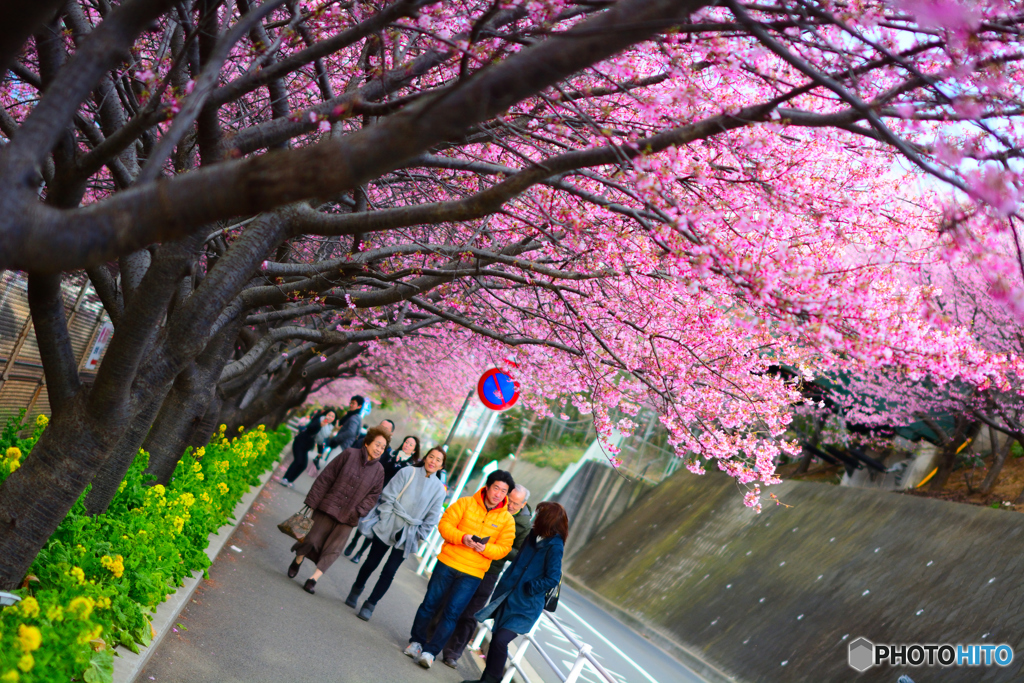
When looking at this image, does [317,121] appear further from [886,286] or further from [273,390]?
[273,390]

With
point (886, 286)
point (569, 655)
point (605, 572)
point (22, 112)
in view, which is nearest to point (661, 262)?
point (886, 286)

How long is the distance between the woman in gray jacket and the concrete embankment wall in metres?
8.36

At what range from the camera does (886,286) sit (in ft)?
23.2

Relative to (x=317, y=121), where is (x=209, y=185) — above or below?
below

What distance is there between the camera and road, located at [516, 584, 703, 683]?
11.4 metres

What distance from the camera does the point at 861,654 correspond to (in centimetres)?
1382

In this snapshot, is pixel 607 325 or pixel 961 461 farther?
pixel 961 461

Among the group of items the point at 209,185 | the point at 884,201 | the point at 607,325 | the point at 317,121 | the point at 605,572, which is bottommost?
the point at 605,572

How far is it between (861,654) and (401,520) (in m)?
9.61

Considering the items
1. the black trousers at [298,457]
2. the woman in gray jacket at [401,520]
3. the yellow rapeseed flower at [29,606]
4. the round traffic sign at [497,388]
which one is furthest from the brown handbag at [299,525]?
the black trousers at [298,457]

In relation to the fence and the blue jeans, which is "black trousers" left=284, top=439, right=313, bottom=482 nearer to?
the fence

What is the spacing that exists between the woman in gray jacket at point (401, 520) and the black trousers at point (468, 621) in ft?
2.58

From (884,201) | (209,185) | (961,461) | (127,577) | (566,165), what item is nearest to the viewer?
(209,185)

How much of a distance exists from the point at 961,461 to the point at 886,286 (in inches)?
774
